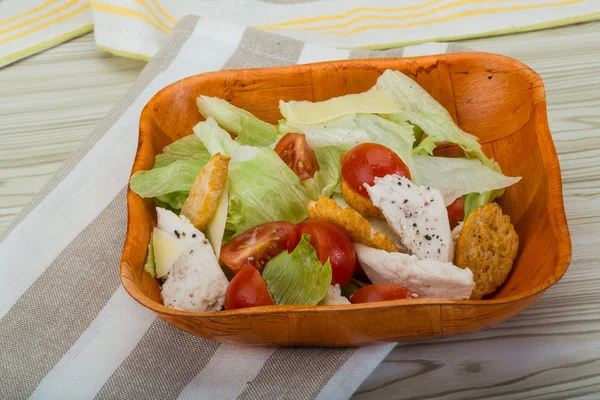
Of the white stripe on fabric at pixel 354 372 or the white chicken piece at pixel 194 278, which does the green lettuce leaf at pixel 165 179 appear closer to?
the white chicken piece at pixel 194 278

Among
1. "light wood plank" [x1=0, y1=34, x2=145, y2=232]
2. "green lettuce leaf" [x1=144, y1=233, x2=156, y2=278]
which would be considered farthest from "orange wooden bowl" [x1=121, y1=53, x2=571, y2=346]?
"light wood plank" [x1=0, y1=34, x2=145, y2=232]

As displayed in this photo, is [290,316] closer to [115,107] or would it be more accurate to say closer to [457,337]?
[457,337]

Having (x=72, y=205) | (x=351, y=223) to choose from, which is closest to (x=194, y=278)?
(x=351, y=223)

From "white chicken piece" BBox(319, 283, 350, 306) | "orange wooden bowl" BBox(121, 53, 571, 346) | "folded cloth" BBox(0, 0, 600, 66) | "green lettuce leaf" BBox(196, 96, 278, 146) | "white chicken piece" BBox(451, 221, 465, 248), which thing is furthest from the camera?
Answer: "folded cloth" BBox(0, 0, 600, 66)

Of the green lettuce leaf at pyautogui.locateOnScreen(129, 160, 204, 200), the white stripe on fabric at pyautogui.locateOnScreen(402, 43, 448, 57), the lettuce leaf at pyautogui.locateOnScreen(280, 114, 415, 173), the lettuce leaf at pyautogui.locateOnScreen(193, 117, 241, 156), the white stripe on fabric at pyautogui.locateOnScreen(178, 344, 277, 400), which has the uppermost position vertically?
the white stripe on fabric at pyautogui.locateOnScreen(402, 43, 448, 57)

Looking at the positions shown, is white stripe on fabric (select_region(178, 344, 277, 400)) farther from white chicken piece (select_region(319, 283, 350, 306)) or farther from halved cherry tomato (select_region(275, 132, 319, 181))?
halved cherry tomato (select_region(275, 132, 319, 181))

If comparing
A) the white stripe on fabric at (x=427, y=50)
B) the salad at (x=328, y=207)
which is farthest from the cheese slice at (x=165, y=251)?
the white stripe on fabric at (x=427, y=50)

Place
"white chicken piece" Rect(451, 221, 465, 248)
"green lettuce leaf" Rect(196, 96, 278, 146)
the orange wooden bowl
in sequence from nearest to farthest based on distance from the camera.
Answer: the orange wooden bowl < "white chicken piece" Rect(451, 221, 465, 248) < "green lettuce leaf" Rect(196, 96, 278, 146)

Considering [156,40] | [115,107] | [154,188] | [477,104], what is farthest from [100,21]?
[477,104]
